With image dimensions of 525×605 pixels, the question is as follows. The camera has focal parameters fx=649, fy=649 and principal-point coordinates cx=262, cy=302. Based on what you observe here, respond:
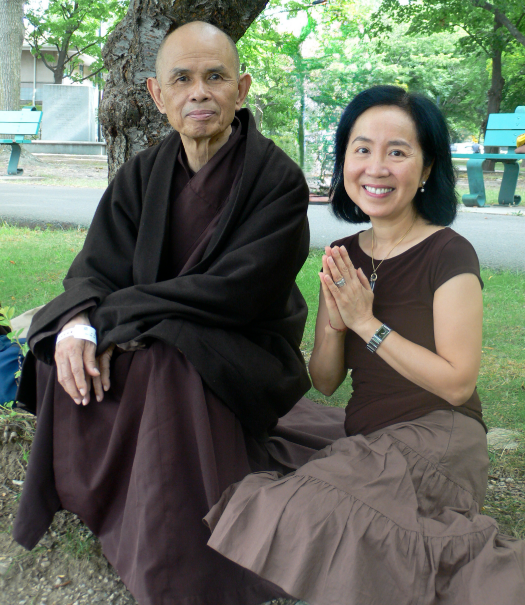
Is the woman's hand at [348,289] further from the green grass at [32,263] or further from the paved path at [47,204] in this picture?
the paved path at [47,204]

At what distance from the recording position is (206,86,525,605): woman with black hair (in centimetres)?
172

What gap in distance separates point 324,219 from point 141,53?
6.56 meters

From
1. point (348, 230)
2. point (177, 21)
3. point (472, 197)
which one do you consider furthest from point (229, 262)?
point (472, 197)

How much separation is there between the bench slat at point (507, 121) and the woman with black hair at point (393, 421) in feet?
37.6

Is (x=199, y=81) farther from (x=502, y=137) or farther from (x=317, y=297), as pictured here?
(x=502, y=137)

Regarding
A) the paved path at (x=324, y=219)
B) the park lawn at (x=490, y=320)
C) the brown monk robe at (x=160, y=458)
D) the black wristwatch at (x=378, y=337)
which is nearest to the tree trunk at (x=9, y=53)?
the paved path at (x=324, y=219)

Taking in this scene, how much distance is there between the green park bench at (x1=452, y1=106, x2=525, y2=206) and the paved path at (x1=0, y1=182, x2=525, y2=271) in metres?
0.48

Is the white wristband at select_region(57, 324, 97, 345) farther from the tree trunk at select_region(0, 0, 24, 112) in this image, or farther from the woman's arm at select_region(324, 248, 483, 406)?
the tree trunk at select_region(0, 0, 24, 112)

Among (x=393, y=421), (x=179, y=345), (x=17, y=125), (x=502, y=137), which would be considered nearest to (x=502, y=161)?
(x=502, y=137)

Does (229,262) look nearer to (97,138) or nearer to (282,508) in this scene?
(282,508)

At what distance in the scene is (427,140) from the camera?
2223mm

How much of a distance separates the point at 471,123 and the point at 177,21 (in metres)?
42.5

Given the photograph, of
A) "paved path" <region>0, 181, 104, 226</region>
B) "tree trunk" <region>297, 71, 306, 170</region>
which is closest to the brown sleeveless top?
"paved path" <region>0, 181, 104, 226</region>

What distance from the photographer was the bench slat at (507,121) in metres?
12.6
